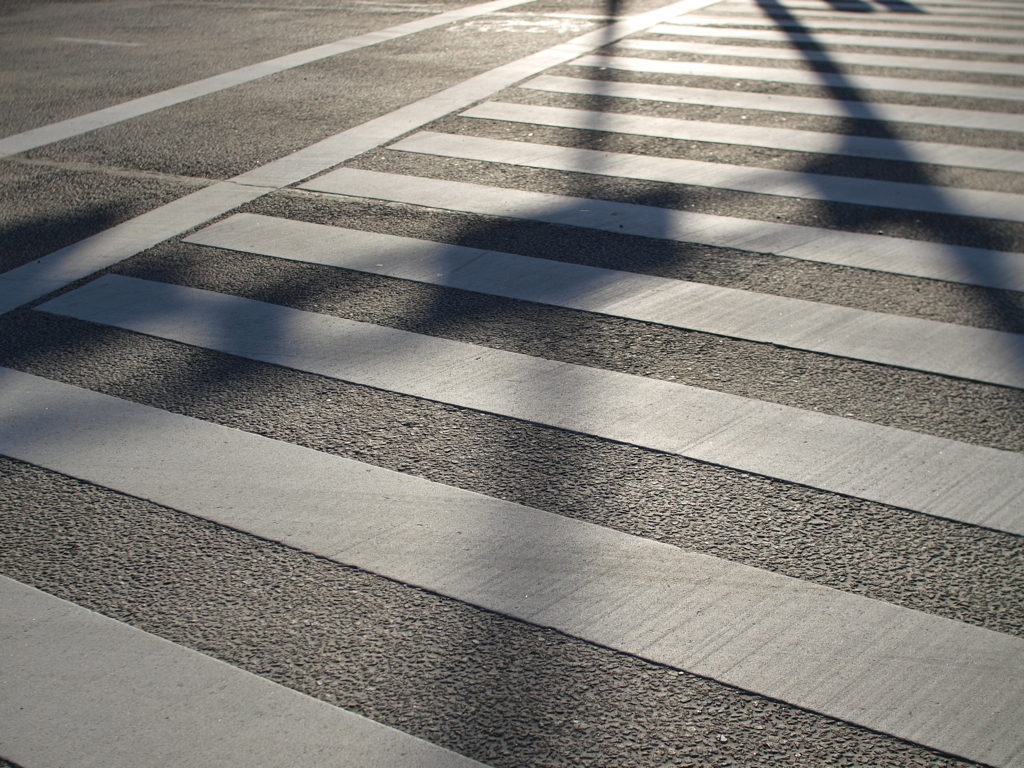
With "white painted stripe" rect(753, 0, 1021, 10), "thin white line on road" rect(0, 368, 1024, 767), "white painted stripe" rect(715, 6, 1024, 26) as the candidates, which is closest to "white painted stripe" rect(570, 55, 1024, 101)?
"white painted stripe" rect(715, 6, 1024, 26)

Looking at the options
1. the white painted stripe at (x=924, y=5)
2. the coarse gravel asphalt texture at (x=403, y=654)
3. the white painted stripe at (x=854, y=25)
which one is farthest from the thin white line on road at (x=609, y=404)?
the white painted stripe at (x=924, y=5)

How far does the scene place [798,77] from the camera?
7684 mm

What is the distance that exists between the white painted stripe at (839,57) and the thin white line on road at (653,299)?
496cm

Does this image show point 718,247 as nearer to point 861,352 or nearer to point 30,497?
point 861,352

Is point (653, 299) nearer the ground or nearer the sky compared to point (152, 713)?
nearer the sky

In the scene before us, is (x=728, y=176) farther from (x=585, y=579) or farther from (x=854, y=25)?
(x=854, y=25)

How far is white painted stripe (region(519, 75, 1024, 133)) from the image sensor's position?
21.3 feet

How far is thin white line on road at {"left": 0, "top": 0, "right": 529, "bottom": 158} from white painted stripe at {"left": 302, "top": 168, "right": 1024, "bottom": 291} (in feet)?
7.75

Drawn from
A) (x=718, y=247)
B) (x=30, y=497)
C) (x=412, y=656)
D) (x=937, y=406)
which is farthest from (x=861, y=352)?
(x=30, y=497)

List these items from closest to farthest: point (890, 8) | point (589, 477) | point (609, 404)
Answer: point (589, 477) < point (609, 404) < point (890, 8)

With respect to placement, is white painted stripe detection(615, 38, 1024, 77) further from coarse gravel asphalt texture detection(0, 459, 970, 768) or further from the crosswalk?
coarse gravel asphalt texture detection(0, 459, 970, 768)

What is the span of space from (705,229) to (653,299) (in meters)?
0.93

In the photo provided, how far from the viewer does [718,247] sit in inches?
181

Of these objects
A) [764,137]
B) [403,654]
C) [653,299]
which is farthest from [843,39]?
[403,654]
